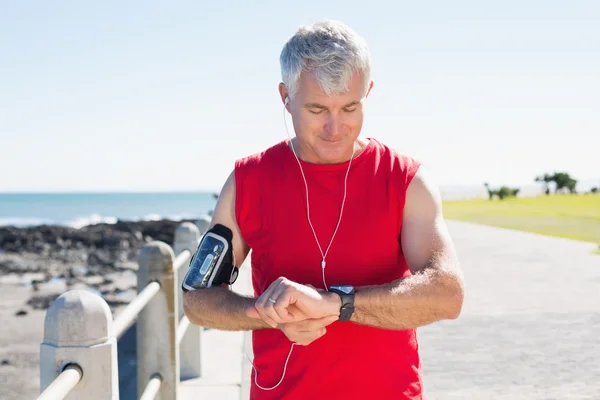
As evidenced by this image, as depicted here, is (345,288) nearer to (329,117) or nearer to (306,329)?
(306,329)

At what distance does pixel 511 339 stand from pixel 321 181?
5398mm

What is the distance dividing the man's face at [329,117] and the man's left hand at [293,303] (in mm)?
466

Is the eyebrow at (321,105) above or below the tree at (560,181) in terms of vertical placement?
above

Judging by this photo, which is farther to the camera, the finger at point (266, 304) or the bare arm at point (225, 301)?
the bare arm at point (225, 301)

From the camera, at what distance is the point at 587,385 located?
18.5 ft

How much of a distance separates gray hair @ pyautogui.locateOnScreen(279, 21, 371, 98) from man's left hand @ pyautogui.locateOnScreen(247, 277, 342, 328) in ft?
1.96

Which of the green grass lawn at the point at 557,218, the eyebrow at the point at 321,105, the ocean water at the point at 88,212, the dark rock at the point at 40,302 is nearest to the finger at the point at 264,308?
the eyebrow at the point at 321,105

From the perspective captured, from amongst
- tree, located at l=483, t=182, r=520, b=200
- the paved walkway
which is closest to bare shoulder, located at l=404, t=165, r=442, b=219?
the paved walkway

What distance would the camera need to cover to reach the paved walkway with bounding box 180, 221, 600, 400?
5.61 m

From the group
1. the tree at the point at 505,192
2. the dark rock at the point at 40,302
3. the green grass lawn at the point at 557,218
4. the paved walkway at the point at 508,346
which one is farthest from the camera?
the tree at the point at 505,192

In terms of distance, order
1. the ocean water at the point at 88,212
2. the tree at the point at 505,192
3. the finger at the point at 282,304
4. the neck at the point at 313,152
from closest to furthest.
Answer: the finger at the point at 282,304
the neck at the point at 313,152
the tree at the point at 505,192
the ocean water at the point at 88,212

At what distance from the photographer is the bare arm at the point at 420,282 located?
6.90 ft

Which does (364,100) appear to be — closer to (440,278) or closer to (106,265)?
(440,278)

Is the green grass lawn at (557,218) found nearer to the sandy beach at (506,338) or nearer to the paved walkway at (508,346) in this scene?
the sandy beach at (506,338)
